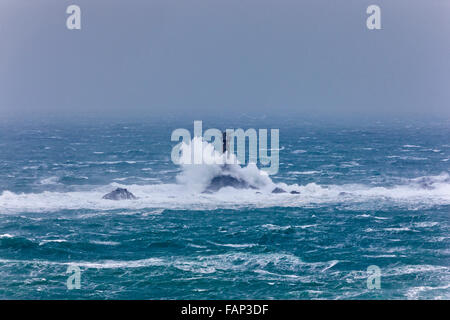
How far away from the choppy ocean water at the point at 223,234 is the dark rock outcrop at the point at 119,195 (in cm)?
177

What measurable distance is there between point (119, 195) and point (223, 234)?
23856mm

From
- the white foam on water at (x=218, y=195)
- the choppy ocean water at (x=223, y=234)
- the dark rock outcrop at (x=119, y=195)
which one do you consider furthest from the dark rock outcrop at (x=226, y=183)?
the dark rock outcrop at (x=119, y=195)

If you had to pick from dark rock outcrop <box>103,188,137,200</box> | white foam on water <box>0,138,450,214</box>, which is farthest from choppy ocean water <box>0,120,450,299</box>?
dark rock outcrop <box>103,188,137,200</box>

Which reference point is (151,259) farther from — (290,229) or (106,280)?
(290,229)

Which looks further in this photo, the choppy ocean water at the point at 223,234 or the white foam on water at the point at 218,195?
the white foam on water at the point at 218,195

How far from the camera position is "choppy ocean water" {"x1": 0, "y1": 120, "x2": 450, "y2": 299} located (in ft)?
212

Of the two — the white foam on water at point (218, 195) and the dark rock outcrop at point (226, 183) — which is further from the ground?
the dark rock outcrop at point (226, 183)

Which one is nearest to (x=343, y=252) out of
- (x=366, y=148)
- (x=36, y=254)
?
(x=36, y=254)

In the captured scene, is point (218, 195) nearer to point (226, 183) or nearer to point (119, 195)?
point (226, 183)

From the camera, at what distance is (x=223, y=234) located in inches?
3265

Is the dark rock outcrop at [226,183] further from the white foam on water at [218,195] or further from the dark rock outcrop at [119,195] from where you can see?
the dark rock outcrop at [119,195]

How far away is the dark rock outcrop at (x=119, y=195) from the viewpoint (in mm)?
100062

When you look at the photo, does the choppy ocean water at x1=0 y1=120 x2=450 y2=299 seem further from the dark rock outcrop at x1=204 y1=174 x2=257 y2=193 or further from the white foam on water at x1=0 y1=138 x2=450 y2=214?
the dark rock outcrop at x1=204 y1=174 x2=257 y2=193
